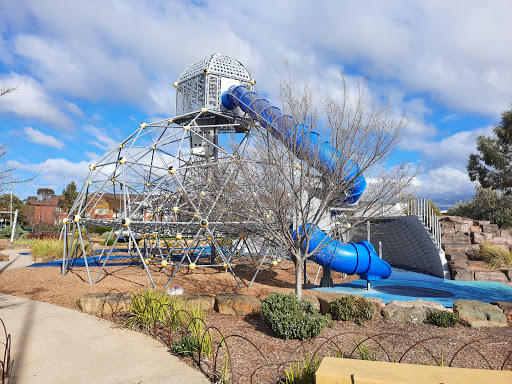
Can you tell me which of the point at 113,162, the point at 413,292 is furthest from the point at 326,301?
the point at 113,162

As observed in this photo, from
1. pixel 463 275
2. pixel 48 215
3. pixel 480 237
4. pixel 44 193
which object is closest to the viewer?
pixel 463 275

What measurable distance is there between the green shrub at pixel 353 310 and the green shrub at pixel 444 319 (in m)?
1.24

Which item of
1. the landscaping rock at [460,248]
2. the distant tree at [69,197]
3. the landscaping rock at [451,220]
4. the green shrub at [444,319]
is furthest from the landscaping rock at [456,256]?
the distant tree at [69,197]

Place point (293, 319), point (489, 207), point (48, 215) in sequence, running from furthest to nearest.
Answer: point (48, 215) → point (489, 207) → point (293, 319)

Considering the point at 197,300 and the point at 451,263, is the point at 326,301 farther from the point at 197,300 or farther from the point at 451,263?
the point at 451,263

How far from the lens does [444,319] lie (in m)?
7.51

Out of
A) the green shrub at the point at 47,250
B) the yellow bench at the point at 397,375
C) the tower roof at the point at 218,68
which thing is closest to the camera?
the yellow bench at the point at 397,375

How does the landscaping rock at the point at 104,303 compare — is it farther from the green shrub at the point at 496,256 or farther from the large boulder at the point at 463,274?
the green shrub at the point at 496,256

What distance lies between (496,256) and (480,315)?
9.60m

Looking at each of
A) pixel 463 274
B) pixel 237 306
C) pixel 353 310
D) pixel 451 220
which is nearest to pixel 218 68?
pixel 237 306

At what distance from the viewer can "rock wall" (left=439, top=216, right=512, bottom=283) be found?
15.2 m

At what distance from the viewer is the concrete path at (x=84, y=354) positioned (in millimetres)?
4785

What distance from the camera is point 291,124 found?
7.62 m

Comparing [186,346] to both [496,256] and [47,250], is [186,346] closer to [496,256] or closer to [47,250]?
[496,256]
